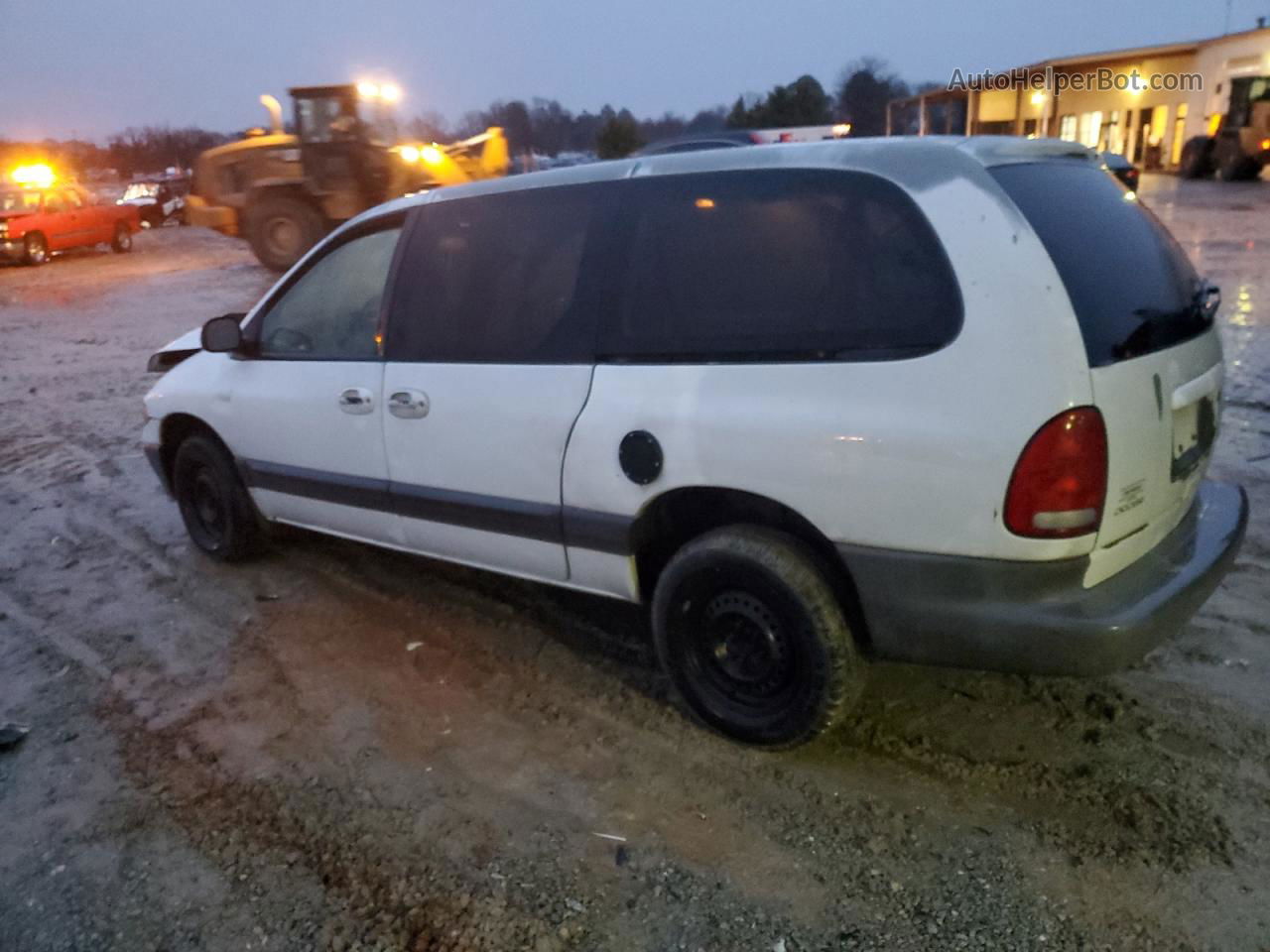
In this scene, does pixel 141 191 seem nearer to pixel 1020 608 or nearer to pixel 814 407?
pixel 814 407

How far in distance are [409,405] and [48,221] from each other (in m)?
22.5

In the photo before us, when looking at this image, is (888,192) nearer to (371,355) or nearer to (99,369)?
(371,355)

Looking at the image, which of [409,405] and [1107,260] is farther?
[409,405]

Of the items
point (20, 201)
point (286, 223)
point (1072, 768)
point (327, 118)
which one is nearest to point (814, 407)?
point (1072, 768)

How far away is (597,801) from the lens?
9.79ft

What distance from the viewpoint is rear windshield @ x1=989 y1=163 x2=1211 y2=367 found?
2547mm

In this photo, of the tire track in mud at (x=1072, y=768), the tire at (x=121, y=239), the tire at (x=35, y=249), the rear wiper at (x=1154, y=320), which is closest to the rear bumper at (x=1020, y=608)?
the tire track in mud at (x=1072, y=768)

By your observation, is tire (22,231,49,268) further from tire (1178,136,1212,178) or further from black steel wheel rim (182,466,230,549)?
tire (1178,136,1212,178)

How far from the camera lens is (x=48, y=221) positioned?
71.6ft

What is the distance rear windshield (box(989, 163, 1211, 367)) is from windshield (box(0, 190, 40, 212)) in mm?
24442

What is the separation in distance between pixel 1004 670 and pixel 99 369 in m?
10.5

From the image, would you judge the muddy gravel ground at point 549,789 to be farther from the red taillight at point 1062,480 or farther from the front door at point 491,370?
the red taillight at point 1062,480

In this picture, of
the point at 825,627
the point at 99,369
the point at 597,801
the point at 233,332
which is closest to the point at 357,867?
the point at 597,801

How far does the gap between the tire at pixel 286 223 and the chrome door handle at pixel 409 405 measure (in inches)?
505
